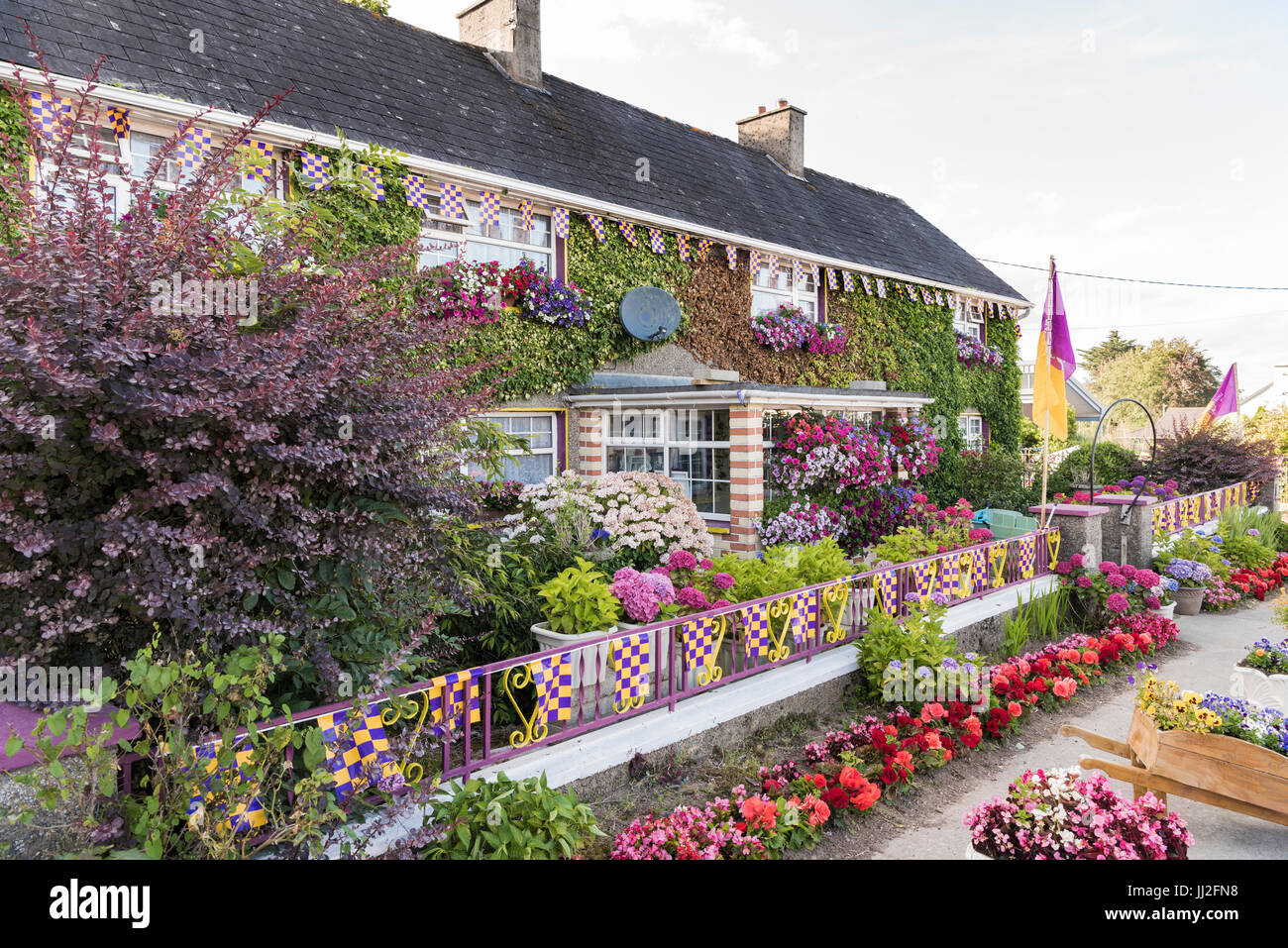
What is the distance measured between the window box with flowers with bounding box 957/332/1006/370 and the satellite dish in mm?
9134

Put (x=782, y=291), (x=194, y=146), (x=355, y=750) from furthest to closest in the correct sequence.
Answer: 1. (x=782, y=291)
2. (x=194, y=146)
3. (x=355, y=750)

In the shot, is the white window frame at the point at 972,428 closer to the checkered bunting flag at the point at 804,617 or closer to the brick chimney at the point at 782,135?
the brick chimney at the point at 782,135

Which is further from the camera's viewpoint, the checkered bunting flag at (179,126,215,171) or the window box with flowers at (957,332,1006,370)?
the window box with flowers at (957,332,1006,370)

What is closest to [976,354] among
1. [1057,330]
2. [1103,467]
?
[1103,467]

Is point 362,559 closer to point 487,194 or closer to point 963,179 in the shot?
point 487,194

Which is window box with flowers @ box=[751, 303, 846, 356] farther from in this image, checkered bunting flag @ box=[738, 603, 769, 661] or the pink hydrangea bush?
the pink hydrangea bush

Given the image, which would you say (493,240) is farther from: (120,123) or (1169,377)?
(1169,377)

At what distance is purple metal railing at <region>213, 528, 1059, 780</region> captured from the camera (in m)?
3.84

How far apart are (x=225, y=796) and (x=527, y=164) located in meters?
9.35

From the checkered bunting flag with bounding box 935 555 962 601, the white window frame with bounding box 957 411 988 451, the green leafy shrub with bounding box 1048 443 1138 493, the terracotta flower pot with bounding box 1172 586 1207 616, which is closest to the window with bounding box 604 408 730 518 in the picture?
the checkered bunting flag with bounding box 935 555 962 601

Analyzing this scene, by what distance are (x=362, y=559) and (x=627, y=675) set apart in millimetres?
2058

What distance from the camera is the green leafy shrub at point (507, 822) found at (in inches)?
119

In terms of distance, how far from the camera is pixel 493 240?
9.97 m
